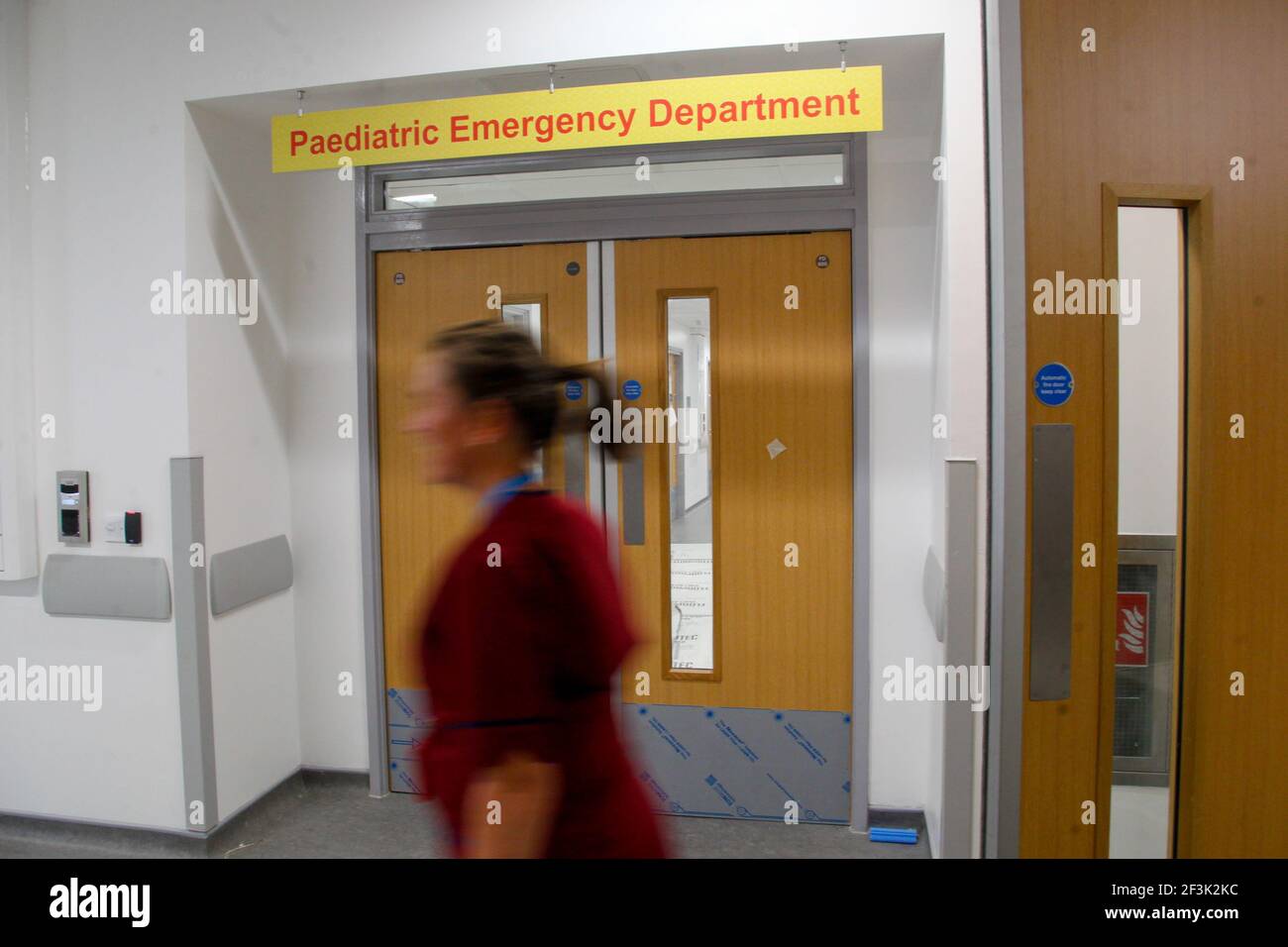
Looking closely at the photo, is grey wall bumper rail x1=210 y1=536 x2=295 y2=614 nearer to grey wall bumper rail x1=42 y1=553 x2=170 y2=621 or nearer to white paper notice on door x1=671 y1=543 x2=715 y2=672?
grey wall bumper rail x1=42 y1=553 x2=170 y2=621

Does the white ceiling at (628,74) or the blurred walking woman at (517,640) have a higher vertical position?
the white ceiling at (628,74)

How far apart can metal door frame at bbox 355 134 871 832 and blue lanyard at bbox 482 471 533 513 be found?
72.2 inches

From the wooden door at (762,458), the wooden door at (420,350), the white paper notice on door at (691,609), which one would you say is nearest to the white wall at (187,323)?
the wooden door at (762,458)

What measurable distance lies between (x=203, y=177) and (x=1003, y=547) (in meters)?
2.95

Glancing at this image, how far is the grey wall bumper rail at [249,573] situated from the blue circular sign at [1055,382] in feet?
9.09

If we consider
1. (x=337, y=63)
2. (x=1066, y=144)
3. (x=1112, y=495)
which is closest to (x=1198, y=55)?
(x=1066, y=144)

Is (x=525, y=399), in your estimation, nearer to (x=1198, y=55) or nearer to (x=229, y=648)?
(x=1198, y=55)

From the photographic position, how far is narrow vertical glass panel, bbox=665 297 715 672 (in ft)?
9.64

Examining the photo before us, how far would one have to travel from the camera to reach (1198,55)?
197cm

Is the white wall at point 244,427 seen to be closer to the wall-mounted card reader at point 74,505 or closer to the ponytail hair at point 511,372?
the wall-mounted card reader at point 74,505

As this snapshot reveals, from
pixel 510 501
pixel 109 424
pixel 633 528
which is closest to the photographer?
pixel 510 501

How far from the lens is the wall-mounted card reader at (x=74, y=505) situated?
274cm

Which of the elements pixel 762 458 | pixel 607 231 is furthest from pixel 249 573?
pixel 762 458

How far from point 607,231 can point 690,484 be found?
1.02m
